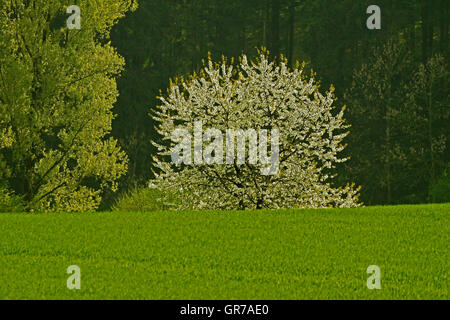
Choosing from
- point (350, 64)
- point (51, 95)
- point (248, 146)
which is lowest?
point (248, 146)

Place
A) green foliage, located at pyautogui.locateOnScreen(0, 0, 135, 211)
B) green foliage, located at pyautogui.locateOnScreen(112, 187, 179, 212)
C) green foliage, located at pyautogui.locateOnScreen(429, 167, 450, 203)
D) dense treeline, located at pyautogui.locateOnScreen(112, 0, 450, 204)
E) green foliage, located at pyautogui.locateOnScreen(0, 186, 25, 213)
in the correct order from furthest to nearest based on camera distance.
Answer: dense treeline, located at pyautogui.locateOnScreen(112, 0, 450, 204) < green foliage, located at pyautogui.locateOnScreen(429, 167, 450, 203) < green foliage, located at pyautogui.locateOnScreen(112, 187, 179, 212) < green foliage, located at pyautogui.locateOnScreen(0, 0, 135, 211) < green foliage, located at pyautogui.locateOnScreen(0, 186, 25, 213)

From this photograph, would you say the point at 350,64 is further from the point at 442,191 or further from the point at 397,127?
the point at 442,191

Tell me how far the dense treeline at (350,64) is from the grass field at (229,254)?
1568 centimetres

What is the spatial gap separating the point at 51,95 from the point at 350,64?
2715 centimetres

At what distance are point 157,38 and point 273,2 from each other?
299 inches

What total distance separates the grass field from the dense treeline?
15681mm

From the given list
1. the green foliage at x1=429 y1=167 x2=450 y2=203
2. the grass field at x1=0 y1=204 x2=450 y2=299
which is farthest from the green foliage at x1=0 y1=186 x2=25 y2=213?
the green foliage at x1=429 y1=167 x2=450 y2=203

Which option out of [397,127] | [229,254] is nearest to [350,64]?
[397,127]

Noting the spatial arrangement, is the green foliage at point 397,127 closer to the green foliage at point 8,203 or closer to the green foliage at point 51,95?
the green foliage at point 51,95

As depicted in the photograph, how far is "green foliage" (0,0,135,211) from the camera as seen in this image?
19.5 metres

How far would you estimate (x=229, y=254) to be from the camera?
1130cm

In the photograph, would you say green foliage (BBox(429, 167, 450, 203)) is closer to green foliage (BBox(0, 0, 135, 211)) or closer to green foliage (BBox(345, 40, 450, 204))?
green foliage (BBox(345, 40, 450, 204))

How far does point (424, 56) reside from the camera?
3981cm

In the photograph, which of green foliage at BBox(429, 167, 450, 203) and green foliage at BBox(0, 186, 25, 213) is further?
green foliage at BBox(429, 167, 450, 203)
